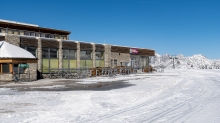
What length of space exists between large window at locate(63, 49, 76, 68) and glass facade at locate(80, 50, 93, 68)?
4.70ft

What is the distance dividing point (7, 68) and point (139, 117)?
1896cm

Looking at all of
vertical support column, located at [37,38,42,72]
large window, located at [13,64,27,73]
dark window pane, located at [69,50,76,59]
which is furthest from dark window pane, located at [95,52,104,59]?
large window, located at [13,64,27,73]

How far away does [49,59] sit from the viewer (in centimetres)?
2895

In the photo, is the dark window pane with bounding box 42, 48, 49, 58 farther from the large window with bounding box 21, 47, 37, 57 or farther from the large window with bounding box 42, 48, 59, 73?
the large window with bounding box 21, 47, 37, 57

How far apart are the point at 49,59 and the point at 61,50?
2.27 m

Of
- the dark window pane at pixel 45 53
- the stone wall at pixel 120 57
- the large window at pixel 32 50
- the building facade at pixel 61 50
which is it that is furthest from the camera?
the stone wall at pixel 120 57

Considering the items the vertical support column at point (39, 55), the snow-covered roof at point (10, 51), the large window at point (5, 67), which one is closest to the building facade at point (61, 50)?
the vertical support column at point (39, 55)

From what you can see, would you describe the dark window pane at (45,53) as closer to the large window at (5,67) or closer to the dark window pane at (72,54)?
the dark window pane at (72,54)

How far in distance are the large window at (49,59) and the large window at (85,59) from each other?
4.39 meters

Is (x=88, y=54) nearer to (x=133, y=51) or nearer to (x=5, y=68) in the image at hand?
(x=133, y=51)

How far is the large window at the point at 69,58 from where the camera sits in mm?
31122

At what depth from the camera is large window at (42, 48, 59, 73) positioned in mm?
28344

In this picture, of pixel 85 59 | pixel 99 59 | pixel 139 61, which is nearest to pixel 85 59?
pixel 85 59

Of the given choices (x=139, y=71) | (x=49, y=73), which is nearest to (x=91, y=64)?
(x=49, y=73)
